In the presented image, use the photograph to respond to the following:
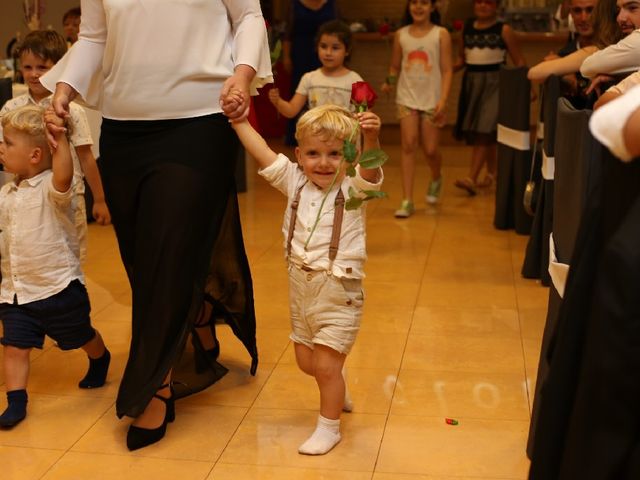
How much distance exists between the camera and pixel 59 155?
10.7 ft

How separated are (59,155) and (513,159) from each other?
3288 mm

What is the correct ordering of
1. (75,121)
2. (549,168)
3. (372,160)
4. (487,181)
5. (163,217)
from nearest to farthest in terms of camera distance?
(372,160)
(163,217)
(75,121)
(549,168)
(487,181)

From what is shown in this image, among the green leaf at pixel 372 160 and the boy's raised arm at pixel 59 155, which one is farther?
the boy's raised arm at pixel 59 155

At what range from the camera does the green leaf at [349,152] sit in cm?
283

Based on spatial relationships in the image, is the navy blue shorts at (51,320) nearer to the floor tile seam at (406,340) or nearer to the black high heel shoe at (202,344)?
the black high heel shoe at (202,344)

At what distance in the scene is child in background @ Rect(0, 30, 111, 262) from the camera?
3607 mm

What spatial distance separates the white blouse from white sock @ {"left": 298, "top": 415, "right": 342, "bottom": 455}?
1055 mm

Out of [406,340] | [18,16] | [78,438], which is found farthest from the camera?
[18,16]

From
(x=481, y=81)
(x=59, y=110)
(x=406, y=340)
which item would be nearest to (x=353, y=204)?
(x=59, y=110)

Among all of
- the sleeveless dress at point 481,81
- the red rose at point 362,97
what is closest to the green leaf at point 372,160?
the red rose at point 362,97

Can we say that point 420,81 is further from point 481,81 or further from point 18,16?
point 18,16

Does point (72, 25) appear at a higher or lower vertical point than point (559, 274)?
higher

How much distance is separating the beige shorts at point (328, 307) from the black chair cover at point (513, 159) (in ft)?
9.76

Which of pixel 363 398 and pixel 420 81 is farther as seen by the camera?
pixel 420 81
